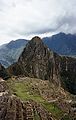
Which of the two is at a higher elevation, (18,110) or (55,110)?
(18,110)

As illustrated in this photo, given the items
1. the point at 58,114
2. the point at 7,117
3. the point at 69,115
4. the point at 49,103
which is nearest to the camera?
the point at 7,117

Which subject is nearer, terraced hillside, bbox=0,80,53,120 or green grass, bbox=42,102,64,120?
terraced hillside, bbox=0,80,53,120

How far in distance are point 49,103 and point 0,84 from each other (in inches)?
1040

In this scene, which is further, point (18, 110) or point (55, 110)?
point (55, 110)

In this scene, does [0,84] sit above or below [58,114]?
above

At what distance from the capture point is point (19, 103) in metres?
138

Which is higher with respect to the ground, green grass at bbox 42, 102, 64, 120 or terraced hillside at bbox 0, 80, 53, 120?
terraced hillside at bbox 0, 80, 53, 120

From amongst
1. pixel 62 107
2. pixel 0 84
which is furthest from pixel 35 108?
pixel 0 84

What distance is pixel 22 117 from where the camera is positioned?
133 meters

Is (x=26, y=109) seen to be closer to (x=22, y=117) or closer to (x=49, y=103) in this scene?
(x=22, y=117)

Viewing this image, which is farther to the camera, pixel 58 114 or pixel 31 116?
pixel 58 114

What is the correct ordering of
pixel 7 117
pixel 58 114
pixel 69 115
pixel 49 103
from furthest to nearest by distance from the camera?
pixel 49 103, pixel 58 114, pixel 69 115, pixel 7 117

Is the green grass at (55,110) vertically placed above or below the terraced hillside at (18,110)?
below

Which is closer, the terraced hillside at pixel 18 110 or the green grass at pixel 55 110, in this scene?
the terraced hillside at pixel 18 110
